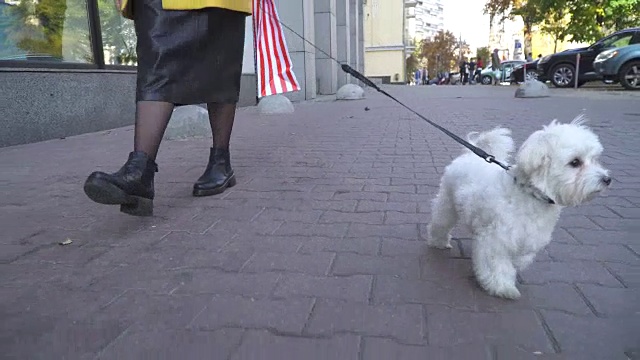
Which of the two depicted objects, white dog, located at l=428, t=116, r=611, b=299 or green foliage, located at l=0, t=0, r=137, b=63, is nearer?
white dog, located at l=428, t=116, r=611, b=299

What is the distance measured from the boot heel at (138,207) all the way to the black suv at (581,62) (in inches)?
719

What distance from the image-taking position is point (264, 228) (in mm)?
3227

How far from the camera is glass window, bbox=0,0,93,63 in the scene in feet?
22.7

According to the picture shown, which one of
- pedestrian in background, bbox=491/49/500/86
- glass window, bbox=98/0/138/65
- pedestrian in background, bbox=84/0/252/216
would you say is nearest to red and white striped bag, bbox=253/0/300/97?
pedestrian in background, bbox=84/0/252/216

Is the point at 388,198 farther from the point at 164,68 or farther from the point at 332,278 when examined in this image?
the point at 164,68

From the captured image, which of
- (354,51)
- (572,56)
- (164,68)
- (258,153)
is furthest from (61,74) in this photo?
(354,51)

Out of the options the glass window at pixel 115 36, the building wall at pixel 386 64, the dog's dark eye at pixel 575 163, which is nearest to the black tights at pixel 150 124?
the dog's dark eye at pixel 575 163

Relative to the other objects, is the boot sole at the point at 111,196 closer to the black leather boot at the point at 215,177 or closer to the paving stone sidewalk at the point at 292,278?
the paving stone sidewalk at the point at 292,278

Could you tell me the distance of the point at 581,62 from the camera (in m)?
19.2

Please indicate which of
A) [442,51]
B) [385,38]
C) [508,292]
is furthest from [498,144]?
[442,51]

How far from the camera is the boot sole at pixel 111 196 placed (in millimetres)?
2805

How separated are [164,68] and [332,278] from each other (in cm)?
174

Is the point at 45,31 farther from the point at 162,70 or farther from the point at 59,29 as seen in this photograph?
the point at 162,70

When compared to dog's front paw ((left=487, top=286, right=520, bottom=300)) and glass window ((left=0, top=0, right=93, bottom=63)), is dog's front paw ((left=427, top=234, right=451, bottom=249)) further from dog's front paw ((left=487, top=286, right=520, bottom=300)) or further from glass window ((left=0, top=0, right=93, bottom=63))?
glass window ((left=0, top=0, right=93, bottom=63))
